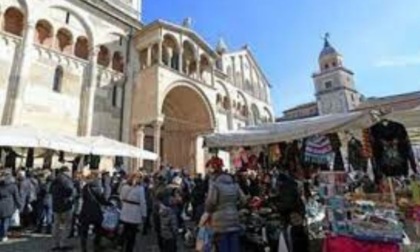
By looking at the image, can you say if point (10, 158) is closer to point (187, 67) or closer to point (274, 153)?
point (274, 153)

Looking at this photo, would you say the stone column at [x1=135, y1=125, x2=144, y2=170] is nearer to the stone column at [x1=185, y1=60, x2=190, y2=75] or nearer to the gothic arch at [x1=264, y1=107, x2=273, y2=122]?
the stone column at [x1=185, y1=60, x2=190, y2=75]

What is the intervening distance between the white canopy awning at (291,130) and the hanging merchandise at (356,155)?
1353mm

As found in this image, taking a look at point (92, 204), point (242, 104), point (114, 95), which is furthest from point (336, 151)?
point (242, 104)

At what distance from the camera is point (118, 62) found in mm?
20344

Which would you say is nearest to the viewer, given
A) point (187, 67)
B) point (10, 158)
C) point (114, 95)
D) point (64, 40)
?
point (10, 158)

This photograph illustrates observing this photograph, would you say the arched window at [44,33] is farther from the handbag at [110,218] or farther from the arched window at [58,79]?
the handbag at [110,218]

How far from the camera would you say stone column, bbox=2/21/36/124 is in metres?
14.8

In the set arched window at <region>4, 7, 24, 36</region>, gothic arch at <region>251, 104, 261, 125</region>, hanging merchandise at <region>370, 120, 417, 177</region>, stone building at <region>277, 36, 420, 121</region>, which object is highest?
stone building at <region>277, 36, 420, 121</region>

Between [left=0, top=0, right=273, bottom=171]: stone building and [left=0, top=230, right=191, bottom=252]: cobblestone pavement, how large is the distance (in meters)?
7.00

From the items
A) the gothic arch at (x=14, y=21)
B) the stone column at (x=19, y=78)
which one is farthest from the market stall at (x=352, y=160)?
the gothic arch at (x=14, y=21)

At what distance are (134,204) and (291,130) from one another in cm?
322

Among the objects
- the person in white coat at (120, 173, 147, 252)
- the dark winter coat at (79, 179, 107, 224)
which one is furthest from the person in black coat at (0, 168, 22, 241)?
the person in white coat at (120, 173, 147, 252)

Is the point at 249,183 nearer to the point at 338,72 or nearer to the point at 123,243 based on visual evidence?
the point at 123,243

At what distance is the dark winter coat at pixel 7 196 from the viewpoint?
28.0 ft
